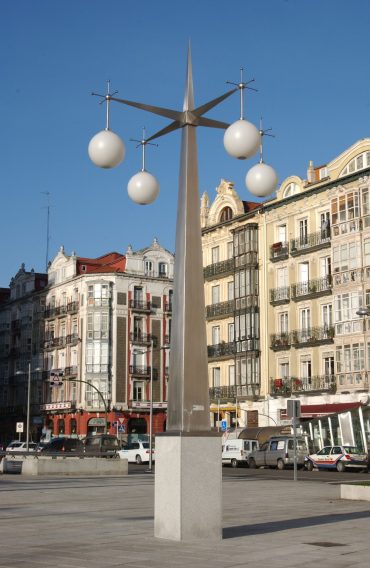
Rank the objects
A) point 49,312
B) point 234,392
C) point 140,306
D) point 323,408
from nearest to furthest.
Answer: point 323,408
point 234,392
point 140,306
point 49,312

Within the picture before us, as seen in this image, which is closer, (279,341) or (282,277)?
(279,341)

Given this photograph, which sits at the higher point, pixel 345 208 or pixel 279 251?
pixel 345 208

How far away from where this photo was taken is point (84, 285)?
80.1 metres

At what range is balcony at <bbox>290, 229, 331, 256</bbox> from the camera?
55.2 meters

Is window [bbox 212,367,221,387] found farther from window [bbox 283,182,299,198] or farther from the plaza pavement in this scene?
the plaza pavement

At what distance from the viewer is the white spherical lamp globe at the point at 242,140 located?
39.3ft

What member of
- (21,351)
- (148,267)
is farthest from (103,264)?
(21,351)

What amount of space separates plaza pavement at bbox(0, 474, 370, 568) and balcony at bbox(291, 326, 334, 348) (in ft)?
105

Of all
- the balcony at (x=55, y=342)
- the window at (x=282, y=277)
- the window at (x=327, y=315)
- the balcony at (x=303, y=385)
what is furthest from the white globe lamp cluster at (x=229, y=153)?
the balcony at (x=55, y=342)

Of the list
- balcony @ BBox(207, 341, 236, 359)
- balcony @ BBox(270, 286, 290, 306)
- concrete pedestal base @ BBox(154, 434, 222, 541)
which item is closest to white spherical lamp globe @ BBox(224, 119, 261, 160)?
concrete pedestal base @ BBox(154, 434, 222, 541)

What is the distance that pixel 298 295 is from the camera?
2247 inches

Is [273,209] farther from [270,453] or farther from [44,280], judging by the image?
[44,280]

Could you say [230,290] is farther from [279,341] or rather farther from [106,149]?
[106,149]

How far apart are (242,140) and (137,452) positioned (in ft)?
139
